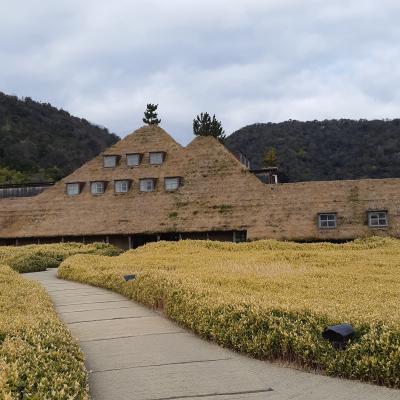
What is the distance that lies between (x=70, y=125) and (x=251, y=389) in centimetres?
8933

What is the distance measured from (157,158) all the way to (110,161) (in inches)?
150

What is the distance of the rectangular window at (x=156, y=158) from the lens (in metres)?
40.8

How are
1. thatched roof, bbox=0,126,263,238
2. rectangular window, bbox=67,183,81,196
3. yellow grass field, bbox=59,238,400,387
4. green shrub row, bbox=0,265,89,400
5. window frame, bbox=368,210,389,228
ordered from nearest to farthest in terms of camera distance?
green shrub row, bbox=0,265,89,400 < yellow grass field, bbox=59,238,400,387 < window frame, bbox=368,210,389,228 < thatched roof, bbox=0,126,263,238 < rectangular window, bbox=67,183,81,196

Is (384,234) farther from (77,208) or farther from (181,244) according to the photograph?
(77,208)

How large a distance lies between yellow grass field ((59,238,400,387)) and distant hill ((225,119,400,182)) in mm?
47285

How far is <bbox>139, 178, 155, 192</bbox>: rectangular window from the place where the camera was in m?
39.4

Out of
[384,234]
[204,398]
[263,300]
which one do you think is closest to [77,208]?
[384,234]

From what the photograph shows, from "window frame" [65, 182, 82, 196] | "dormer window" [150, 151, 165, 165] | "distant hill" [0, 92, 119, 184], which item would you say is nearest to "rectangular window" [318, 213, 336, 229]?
"dormer window" [150, 151, 165, 165]

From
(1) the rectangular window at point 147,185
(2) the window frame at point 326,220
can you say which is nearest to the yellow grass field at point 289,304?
(2) the window frame at point 326,220

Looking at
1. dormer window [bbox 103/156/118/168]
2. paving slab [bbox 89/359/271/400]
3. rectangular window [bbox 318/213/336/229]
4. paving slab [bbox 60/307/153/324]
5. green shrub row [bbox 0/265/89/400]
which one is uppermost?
dormer window [bbox 103/156/118/168]

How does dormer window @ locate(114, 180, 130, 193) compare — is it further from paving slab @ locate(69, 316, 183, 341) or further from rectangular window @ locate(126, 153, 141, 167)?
paving slab @ locate(69, 316, 183, 341)

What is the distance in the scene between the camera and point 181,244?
963 inches

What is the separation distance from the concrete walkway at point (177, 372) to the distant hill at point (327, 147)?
53810 mm

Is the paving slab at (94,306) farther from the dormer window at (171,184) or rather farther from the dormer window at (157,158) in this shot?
the dormer window at (157,158)
